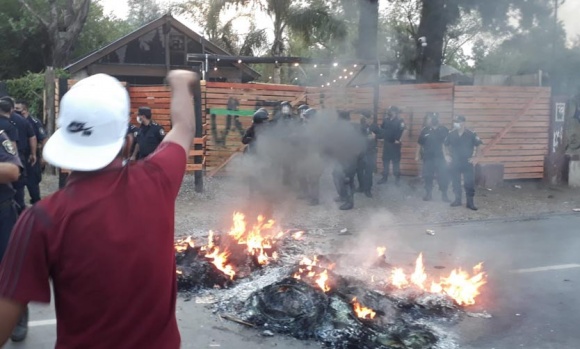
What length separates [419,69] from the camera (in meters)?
17.8

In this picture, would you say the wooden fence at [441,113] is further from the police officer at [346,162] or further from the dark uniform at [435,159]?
the police officer at [346,162]

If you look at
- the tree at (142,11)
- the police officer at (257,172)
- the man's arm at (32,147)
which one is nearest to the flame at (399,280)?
the police officer at (257,172)

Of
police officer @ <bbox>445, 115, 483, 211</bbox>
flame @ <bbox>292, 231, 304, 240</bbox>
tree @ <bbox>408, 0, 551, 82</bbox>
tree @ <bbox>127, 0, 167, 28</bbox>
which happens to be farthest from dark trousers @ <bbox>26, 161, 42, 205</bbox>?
tree @ <bbox>127, 0, 167, 28</bbox>

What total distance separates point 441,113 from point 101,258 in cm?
1223

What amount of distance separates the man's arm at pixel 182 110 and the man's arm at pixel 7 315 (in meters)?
0.74

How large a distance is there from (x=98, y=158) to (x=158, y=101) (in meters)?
11.7

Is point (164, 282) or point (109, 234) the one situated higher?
point (109, 234)

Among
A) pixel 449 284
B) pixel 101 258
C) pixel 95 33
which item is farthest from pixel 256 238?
pixel 95 33

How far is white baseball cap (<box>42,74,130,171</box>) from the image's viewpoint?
1686 millimetres

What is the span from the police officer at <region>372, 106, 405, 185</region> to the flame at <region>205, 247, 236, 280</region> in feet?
22.0

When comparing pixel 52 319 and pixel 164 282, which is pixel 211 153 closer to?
pixel 52 319

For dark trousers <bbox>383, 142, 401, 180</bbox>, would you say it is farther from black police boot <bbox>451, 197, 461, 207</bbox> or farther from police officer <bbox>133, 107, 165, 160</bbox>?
police officer <bbox>133, 107, 165, 160</bbox>

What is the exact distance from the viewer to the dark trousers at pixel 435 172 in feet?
38.2

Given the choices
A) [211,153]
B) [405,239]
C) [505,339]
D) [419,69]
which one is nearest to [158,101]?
[211,153]
